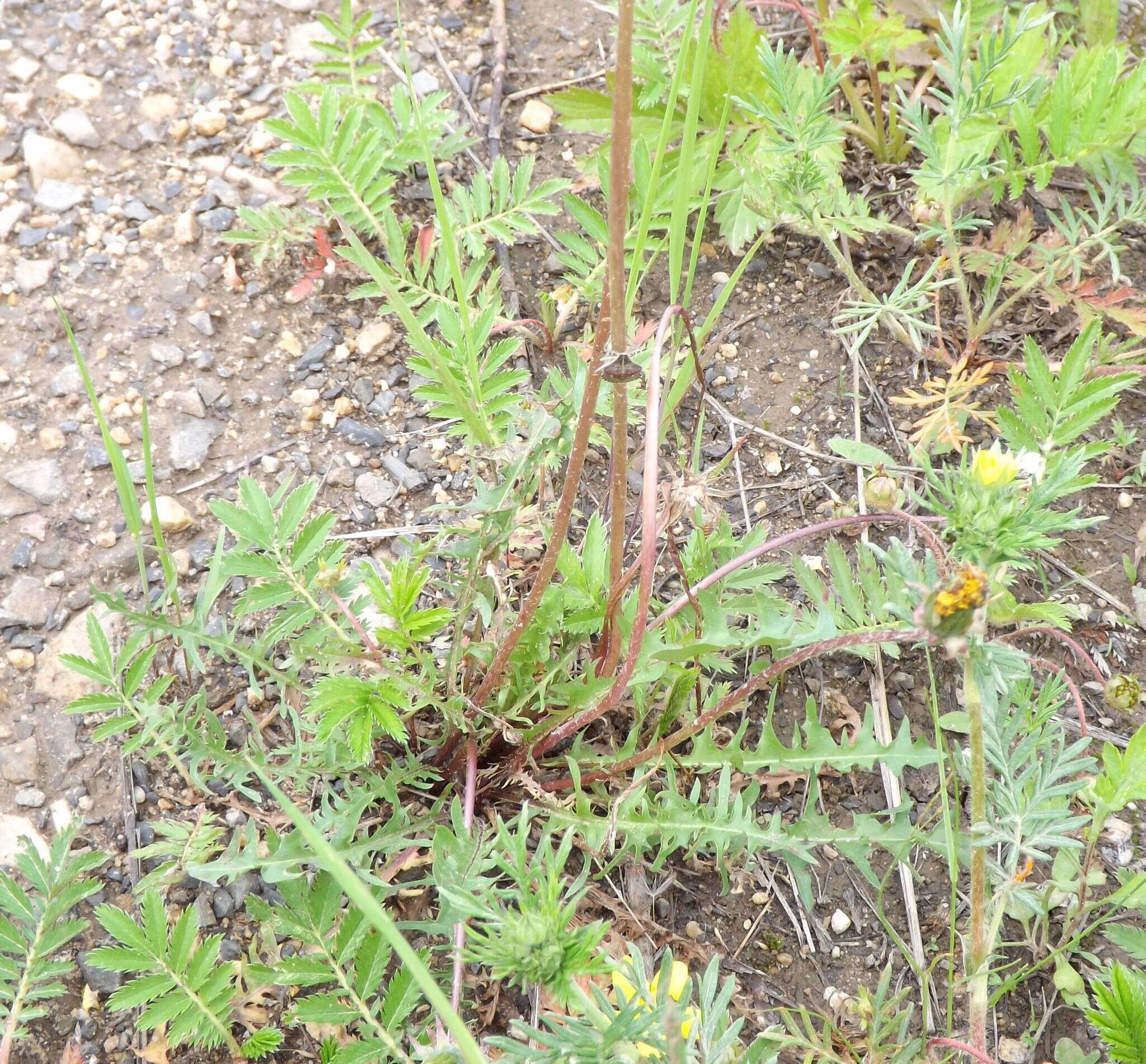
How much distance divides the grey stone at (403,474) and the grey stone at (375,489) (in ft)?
0.06

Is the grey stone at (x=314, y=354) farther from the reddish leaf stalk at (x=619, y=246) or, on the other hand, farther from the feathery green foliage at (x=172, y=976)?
the feathery green foliage at (x=172, y=976)

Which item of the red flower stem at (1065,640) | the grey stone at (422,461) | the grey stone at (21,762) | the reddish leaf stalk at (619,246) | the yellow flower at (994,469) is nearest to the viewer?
the reddish leaf stalk at (619,246)

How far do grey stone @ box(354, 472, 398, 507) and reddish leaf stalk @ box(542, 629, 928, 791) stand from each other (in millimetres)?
777

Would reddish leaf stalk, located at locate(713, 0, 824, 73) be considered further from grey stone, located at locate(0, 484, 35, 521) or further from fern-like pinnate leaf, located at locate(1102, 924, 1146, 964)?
fern-like pinnate leaf, located at locate(1102, 924, 1146, 964)

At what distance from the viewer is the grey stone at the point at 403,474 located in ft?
7.58

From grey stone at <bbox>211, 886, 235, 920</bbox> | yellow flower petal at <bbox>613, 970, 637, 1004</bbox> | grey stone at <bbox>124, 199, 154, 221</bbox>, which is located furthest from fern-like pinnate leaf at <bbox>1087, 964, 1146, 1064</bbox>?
grey stone at <bbox>124, 199, 154, 221</bbox>

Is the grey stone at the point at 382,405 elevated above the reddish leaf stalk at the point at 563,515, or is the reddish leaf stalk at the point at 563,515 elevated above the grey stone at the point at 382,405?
the reddish leaf stalk at the point at 563,515

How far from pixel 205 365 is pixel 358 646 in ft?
3.35

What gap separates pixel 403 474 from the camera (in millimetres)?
2322

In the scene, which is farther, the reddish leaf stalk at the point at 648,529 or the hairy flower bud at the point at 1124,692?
the hairy flower bud at the point at 1124,692

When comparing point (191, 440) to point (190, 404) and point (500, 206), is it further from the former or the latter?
point (500, 206)

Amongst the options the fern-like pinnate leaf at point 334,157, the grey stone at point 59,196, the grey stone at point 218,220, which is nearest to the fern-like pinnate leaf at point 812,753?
the fern-like pinnate leaf at point 334,157

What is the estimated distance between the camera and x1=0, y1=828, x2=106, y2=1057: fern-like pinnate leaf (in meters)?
1.62

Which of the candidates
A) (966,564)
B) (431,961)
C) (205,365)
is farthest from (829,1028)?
(205,365)
